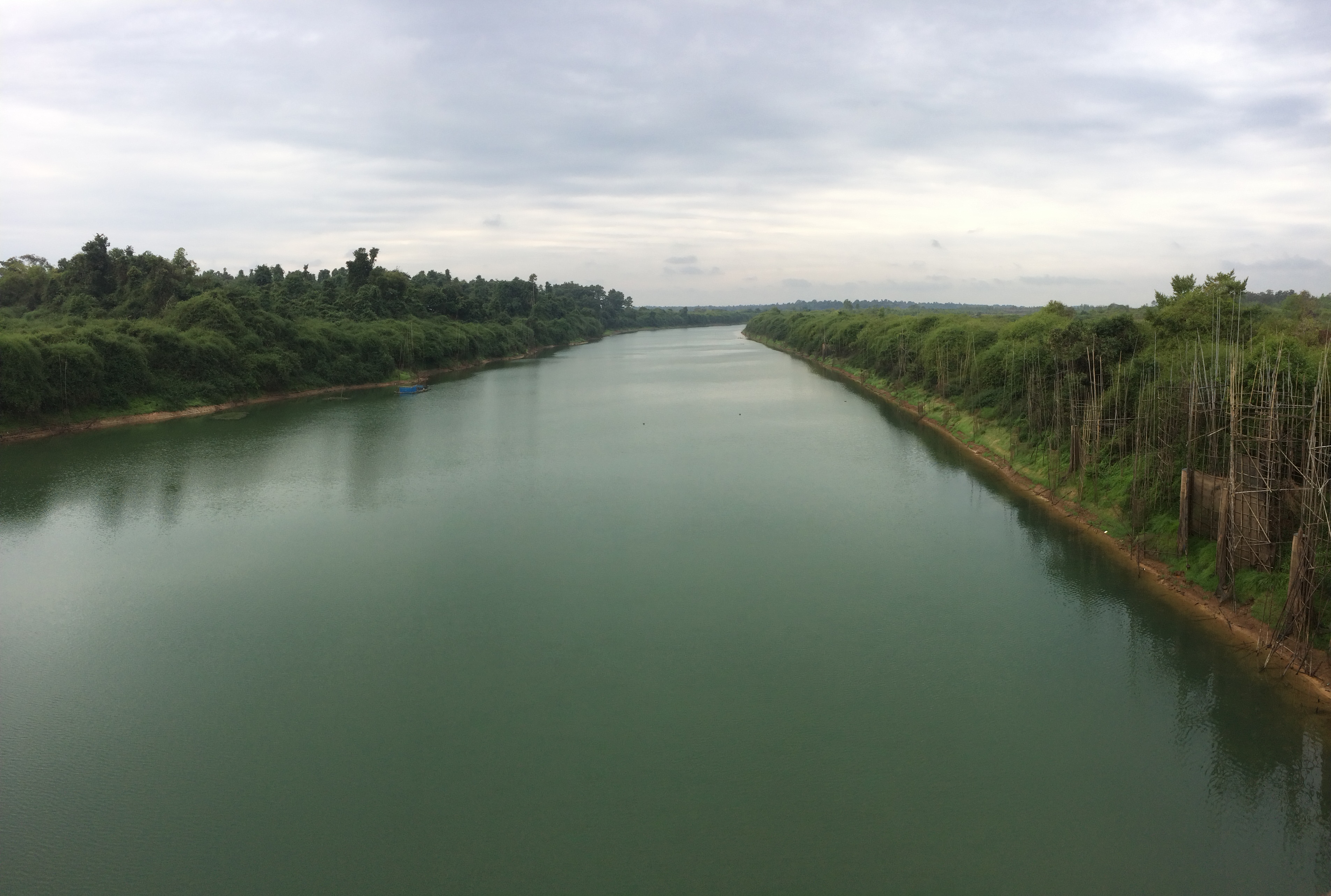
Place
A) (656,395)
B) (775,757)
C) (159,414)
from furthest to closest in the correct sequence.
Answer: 1. (656,395)
2. (159,414)
3. (775,757)

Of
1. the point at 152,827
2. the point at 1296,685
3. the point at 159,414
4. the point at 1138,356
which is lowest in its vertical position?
the point at 152,827

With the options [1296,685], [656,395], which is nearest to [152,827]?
[1296,685]

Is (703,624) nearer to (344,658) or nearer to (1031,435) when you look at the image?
(344,658)

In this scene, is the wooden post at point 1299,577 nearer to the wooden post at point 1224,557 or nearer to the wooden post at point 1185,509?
the wooden post at point 1224,557

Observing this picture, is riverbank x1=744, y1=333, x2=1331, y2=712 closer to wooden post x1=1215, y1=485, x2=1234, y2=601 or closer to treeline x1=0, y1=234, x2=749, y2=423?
wooden post x1=1215, y1=485, x2=1234, y2=601

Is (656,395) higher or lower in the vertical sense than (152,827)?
higher

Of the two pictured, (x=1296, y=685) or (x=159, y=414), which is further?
(x=159, y=414)
